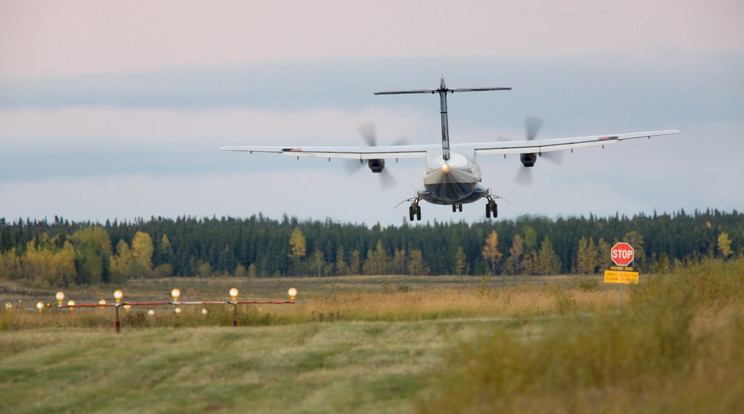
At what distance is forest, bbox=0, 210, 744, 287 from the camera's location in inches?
5084

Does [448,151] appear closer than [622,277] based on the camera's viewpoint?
No

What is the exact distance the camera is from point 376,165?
48531 millimetres

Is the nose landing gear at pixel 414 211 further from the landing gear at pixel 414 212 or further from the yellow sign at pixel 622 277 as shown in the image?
the yellow sign at pixel 622 277

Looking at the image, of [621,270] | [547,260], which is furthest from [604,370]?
[547,260]

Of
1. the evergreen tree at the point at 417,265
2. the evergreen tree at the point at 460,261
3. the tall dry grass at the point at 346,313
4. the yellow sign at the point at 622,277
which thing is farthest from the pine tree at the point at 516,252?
the yellow sign at the point at 622,277

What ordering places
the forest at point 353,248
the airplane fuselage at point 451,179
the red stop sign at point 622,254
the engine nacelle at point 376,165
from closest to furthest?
the red stop sign at point 622,254 → the airplane fuselage at point 451,179 → the engine nacelle at point 376,165 → the forest at point 353,248

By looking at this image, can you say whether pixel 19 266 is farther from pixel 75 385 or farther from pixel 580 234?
pixel 75 385

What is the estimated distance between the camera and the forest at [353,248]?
12912 centimetres

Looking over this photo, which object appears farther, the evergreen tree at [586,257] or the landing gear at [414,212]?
the evergreen tree at [586,257]

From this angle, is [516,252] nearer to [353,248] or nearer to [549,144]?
[353,248]

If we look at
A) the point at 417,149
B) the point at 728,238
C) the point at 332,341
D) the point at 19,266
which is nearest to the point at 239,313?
the point at 332,341

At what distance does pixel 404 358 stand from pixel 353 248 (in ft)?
471

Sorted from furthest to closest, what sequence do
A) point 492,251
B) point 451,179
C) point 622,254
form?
point 492,251 < point 451,179 < point 622,254

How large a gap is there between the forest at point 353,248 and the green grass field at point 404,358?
98.1 metres
